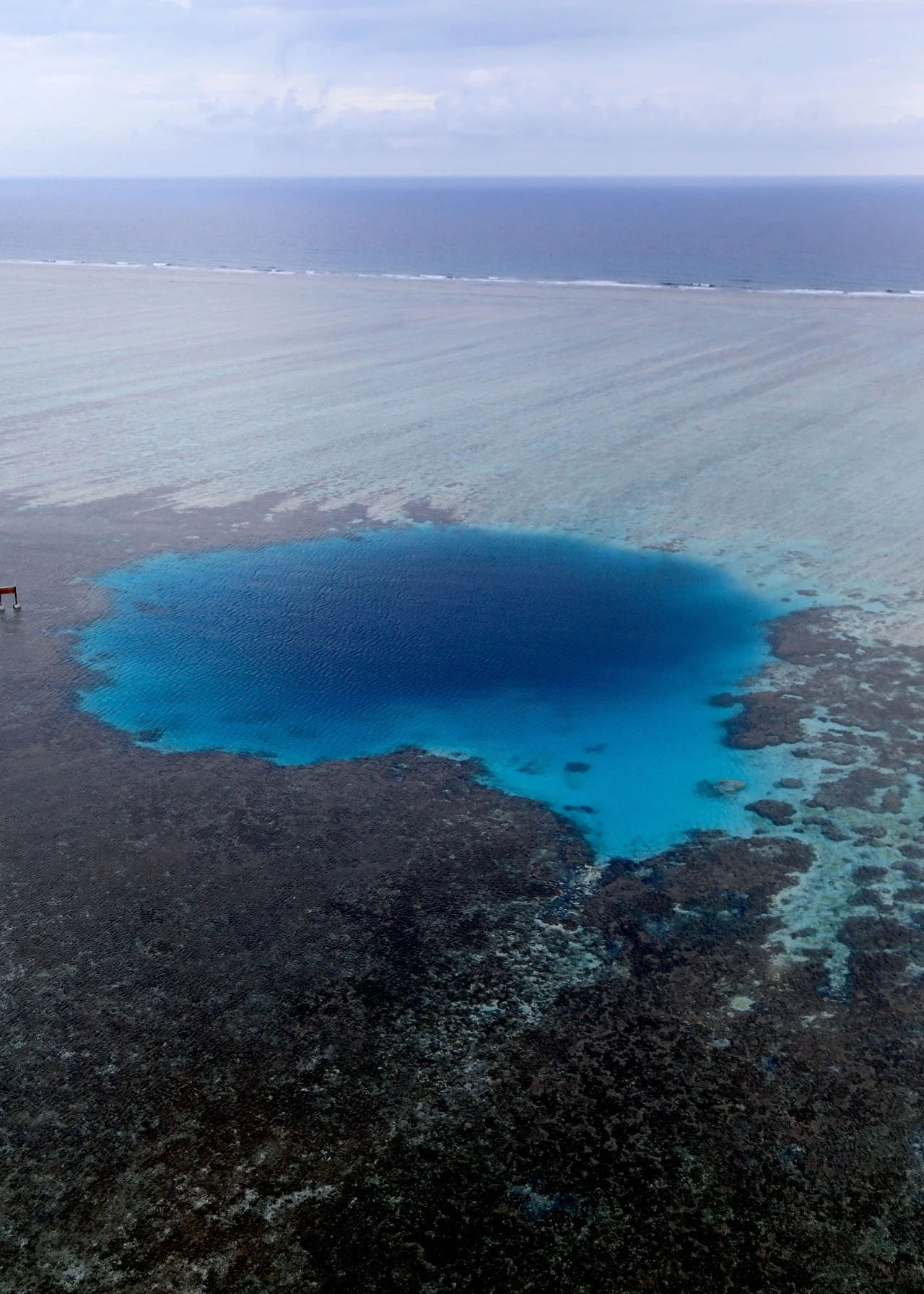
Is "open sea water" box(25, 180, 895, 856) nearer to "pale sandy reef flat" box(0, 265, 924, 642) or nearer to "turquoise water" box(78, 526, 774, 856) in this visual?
"turquoise water" box(78, 526, 774, 856)

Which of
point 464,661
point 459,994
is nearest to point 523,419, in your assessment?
point 464,661

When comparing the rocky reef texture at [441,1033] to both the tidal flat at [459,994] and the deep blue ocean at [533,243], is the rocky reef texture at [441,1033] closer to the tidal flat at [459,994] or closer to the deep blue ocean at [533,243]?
the tidal flat at [459,994]

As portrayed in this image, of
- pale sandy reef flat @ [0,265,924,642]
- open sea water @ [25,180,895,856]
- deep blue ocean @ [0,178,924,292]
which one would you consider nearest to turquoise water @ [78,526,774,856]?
open sea water @ [25,180,895,856]

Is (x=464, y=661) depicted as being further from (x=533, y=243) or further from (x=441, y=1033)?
(x=533, y=243)

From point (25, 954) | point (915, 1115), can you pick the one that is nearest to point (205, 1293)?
point (25, 954)

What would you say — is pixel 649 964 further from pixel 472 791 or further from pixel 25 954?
pixel 25 954

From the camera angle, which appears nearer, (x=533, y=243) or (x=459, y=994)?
(x=459, y=994)
